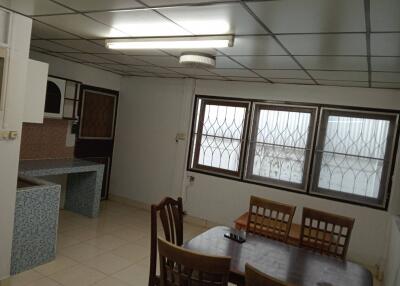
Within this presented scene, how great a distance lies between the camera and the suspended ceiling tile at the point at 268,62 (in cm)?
286

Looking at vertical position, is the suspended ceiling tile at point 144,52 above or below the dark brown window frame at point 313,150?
above

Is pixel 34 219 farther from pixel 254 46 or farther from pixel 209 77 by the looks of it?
pixel 209 77

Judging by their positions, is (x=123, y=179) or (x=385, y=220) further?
(x=123, y=179)

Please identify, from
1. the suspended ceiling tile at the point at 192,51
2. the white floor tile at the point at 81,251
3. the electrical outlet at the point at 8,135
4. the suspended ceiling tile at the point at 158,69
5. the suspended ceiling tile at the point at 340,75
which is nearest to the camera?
the electrical outlet at the point at 8,135

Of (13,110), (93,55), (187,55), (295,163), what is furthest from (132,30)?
(295,163)

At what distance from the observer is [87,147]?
5012 mm

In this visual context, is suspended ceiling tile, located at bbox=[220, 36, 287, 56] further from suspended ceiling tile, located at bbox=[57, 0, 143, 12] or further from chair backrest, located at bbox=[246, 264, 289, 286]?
chair backrest, located at bbox=[246, 264, 289, 286]

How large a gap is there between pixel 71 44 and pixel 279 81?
264 centimetres

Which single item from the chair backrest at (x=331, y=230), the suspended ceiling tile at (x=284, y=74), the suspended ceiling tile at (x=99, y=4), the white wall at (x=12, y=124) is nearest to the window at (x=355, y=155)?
the suspended ceiling tile at (x=284, y=74)

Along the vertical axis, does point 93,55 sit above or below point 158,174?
above


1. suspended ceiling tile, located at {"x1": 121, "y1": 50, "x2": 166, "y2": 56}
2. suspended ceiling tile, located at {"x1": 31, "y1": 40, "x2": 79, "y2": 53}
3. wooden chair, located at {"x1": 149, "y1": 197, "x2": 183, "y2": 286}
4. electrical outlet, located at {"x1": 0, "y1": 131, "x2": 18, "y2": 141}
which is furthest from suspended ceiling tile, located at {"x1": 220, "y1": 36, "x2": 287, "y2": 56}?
suspended ceiling tile, located at {"x1": 31, "y1": 40, "x2": 79, "y2": 53}

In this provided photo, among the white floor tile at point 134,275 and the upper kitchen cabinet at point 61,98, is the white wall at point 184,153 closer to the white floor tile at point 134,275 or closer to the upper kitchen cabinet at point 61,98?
the upper kitchen cabinet at point 61,98

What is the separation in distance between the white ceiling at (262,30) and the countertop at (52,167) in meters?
1.49

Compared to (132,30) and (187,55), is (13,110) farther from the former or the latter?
(187,55)
